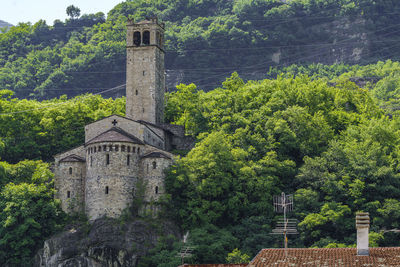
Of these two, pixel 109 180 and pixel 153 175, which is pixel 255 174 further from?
pixel 109 180

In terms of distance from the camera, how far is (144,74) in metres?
107

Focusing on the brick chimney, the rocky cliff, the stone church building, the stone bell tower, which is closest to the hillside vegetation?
the rocky cliff

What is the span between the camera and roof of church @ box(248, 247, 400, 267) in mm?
49469

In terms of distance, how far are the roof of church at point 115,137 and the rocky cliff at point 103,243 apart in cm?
837

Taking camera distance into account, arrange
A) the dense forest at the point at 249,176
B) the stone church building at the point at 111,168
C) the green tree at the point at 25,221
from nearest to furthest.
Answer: the dense forest at the point at 249,176 → the green tree at the point at 25,221 → the stone church building at the point at 111,168

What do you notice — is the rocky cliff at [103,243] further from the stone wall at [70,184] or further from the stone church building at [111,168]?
the stone wall at [70,184]

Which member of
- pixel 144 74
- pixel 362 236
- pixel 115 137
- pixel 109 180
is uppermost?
pixel 144 74

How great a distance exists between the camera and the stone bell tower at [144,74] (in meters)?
106

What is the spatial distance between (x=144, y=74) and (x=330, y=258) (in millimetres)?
59429

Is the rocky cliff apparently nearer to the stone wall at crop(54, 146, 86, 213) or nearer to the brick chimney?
the stone wall at crop(54, 146, 86, 213)

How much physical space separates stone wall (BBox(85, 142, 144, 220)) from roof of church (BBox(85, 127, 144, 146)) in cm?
43

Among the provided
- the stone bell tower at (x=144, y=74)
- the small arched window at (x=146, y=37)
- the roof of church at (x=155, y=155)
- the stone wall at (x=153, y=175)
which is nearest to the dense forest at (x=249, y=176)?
the stone wall at (x=153, y=175)

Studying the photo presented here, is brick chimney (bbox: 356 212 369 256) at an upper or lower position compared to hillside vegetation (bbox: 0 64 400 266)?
lower

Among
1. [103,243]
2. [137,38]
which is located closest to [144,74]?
[137,38]
